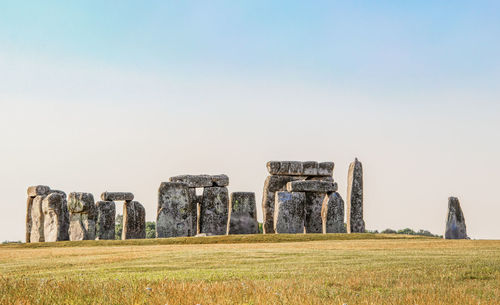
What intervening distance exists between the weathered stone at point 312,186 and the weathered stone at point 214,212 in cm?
381

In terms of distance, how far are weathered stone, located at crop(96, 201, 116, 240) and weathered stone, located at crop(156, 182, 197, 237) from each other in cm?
396

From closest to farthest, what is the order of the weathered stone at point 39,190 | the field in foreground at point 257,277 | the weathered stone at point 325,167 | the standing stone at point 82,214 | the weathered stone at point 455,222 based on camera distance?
the field in foreground at point 257,277
the weathered stone at point 455,222
the standing stone at point 82,214
the weathered stone at point 325,167
the weathered stone at point 39,190

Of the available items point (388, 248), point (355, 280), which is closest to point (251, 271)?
point (355, 280)

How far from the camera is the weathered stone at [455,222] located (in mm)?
32188

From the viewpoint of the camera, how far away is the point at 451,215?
106 feet

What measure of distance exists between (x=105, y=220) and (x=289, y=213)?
1012 cm

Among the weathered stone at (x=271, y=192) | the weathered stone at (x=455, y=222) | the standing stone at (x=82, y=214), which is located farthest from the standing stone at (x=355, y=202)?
the standing stone at (x=82, y=214)

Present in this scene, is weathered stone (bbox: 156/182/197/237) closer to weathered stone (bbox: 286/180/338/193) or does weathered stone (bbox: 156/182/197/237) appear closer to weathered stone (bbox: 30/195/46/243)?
weathered stone (bbox: 286/180/338/193)

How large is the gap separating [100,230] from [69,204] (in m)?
2.31

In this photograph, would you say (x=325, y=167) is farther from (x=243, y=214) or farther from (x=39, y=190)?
(x=39, y=190)

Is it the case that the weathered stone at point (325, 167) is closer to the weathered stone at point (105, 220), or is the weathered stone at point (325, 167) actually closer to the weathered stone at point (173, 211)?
the weathered stone at point (173, 211)

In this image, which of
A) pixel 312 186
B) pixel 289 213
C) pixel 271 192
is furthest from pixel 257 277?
pixel 271 192

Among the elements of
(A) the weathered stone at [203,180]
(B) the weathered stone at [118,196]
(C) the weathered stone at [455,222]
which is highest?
(A) the weathered stone at [203,180]

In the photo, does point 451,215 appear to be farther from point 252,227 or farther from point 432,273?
point 432,273
